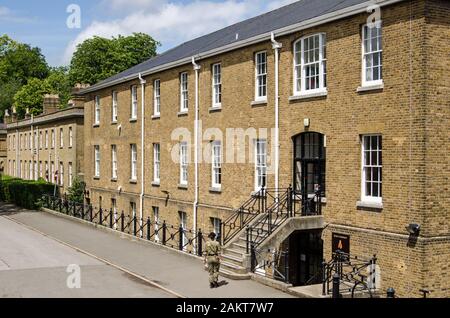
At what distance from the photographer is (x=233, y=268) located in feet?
63.9

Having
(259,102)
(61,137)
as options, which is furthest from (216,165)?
(61,137)

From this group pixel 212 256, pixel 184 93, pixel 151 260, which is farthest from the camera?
pixel 184 93

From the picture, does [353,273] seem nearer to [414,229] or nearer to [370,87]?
[414,229]

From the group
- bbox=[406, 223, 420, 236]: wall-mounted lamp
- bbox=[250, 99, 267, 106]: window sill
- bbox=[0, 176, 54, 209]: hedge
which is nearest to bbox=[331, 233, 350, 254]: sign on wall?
bbox=[406, 223, 420, 236]: wall-mounted lamp

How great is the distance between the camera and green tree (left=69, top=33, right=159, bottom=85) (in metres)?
75.3

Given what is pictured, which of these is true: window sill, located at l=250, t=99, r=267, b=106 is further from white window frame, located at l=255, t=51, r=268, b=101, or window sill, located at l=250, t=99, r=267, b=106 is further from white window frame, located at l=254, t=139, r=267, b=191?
white window frame, located at l=254, t=139, r=267, b=191

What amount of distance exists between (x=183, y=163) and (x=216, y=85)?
4787mm

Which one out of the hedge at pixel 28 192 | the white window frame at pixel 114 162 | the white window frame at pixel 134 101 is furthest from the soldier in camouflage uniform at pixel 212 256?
the hedge at pixel 28 192

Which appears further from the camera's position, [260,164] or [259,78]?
[259,78]

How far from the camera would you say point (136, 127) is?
34.5 metres

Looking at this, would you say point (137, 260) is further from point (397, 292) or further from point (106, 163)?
point (106, 163)

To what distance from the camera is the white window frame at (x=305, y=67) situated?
66.7ft

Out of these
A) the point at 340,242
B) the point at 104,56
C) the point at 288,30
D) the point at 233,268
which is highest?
the point at 104,56
